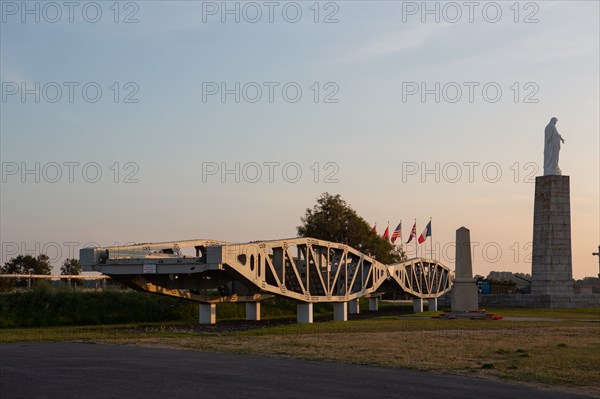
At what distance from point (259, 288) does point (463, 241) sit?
19636mm

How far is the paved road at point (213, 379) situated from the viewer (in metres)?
16.0

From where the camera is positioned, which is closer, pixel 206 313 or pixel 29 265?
pixel 206 313

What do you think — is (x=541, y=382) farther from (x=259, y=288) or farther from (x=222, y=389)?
(x=259, y=288)

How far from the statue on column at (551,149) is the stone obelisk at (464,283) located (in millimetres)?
28202

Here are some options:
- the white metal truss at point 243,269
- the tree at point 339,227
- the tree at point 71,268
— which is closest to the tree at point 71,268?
the tree at point 71,268

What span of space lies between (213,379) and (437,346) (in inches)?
514

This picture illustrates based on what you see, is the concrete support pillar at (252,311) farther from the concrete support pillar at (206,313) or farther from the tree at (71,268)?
the tree at (71,268)

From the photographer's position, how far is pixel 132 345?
91.6 feet

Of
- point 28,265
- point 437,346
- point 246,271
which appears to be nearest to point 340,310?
point 246,271

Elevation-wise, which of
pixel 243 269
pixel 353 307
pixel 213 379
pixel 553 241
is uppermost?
pixel 553 241

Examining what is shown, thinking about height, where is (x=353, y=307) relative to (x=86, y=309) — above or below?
below

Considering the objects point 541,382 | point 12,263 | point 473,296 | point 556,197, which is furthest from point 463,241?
point 12,263

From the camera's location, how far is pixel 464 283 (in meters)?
57.1

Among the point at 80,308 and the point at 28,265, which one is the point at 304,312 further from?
the point at 28,265
